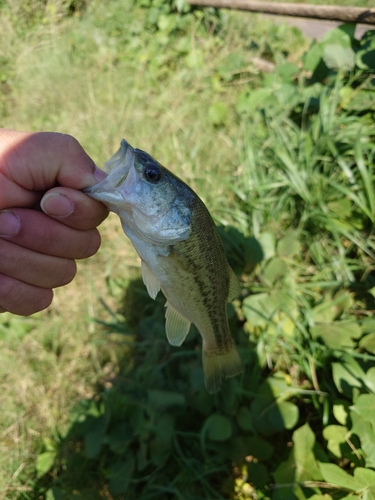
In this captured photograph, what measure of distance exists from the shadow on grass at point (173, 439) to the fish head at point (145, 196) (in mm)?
1344

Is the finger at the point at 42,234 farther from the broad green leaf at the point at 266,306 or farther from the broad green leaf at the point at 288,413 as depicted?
the broad green leaf at the point at 288,413

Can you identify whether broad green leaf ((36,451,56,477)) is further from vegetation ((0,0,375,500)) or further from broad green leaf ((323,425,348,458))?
broad green leaf ((323,425,348,458))

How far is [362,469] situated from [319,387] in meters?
0.67

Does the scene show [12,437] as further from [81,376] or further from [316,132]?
[316,132]

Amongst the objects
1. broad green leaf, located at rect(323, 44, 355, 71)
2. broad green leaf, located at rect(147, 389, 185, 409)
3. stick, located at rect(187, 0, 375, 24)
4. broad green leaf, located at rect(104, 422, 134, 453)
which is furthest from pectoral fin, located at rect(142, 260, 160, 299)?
stick, located at rect(187, 0, 375, 24)

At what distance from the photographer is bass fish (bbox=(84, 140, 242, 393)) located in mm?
1415

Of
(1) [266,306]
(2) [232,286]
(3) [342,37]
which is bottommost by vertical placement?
(1) [266,306]

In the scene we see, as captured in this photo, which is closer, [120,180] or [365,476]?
[120,180]

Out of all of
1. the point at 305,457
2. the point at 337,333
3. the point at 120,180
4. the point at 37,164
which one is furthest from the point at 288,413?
the point at 37,164

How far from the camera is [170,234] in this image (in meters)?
1.48

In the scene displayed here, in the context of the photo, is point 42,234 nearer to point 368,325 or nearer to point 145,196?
point 145,196

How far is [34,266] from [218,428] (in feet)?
5.00

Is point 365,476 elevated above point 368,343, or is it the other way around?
point 368,343

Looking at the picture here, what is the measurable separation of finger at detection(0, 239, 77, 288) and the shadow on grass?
111cm
